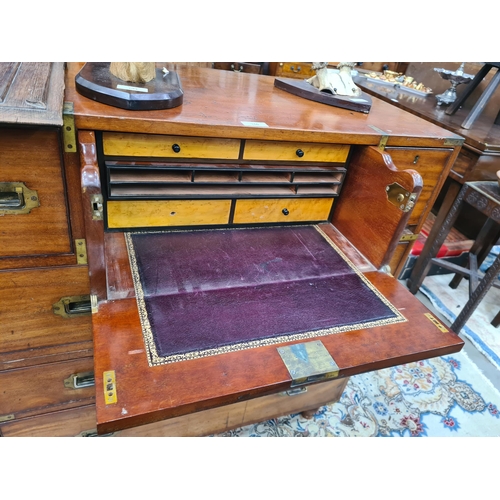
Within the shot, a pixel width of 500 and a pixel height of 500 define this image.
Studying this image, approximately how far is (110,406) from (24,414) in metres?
0.84

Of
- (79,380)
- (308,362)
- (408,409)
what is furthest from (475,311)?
(79,380)

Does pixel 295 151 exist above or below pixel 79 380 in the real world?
above

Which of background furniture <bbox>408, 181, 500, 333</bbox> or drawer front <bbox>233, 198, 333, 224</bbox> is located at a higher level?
drawer front <bbox>233, 198, 333, 224</bbox>

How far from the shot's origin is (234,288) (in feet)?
3.27

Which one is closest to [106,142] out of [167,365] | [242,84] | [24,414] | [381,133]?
[167,365]

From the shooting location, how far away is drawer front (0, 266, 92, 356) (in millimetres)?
1020

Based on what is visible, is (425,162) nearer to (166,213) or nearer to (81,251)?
(166,213)

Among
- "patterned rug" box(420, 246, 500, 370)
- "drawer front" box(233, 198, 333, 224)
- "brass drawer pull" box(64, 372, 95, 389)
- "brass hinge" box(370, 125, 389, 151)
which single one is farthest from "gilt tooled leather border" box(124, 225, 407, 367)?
"patterned rug" box(420, 246, 500, 370)

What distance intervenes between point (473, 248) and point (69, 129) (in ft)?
7.78

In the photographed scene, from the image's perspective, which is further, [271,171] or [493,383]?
[493,383]

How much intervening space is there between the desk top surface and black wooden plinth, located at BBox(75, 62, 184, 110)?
2 cm

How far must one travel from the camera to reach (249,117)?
3.55ft

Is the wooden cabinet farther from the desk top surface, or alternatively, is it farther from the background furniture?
the background furniture

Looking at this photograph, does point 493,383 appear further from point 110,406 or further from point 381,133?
point 110,406
